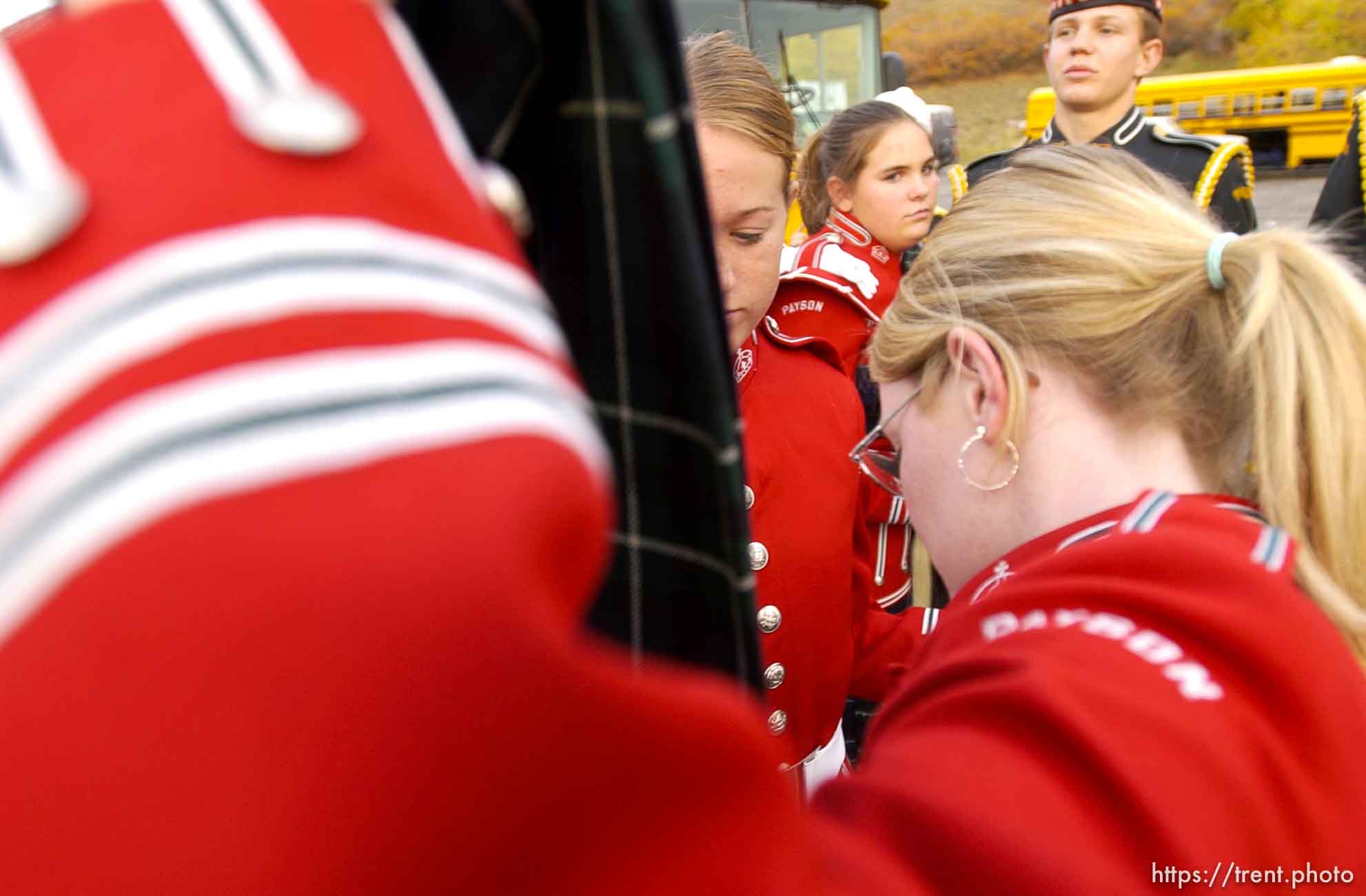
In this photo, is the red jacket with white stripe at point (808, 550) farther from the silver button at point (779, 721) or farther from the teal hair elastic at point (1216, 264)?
the teal hair elastic at point (1216, 264)

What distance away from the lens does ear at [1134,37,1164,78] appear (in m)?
3.20

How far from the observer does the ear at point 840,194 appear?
307 cm

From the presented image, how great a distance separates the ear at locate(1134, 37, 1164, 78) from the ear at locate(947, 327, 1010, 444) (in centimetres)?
256

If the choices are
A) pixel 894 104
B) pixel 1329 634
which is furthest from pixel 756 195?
pixel 894 104

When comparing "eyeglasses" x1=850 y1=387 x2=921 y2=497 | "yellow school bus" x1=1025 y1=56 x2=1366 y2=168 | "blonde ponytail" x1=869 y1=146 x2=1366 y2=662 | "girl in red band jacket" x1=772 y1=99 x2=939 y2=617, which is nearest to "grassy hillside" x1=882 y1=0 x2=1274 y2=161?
"yellow school bus" x1=1025 y1=56 x2=1366 y2=168

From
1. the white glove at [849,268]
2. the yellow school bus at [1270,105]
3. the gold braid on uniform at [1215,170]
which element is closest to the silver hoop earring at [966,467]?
the white glove at [849,268]

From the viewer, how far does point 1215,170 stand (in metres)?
3.09

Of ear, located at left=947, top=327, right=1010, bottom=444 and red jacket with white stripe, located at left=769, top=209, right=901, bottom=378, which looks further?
red jacket with white stripe, located at left=769, top=209, right=901, bottom=378

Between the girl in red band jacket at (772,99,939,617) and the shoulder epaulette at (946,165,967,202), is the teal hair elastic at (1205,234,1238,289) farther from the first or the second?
the shoulder epaulette at (946,165,967,202)

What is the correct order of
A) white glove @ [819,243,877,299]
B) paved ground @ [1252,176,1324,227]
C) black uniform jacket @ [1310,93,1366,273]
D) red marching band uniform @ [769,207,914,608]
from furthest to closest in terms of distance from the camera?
paved ground @ [1252,176,1324,227] → black uniform jacket @ [1310,93,1366,273] → white glove @ [819,243,877,299] → red marching band uniform @ [769,207,914,608]

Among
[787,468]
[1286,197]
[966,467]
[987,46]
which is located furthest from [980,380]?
[987,46]

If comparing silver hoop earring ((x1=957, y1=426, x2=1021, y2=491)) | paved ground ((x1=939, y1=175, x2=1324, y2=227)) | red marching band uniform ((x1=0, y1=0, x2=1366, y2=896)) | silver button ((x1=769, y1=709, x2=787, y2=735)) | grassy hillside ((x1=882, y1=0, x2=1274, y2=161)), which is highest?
red marching band uniform ((x1=0, y1=0, x2=1366, y2=896))

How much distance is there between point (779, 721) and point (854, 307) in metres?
1.09

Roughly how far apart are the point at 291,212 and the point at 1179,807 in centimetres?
51
